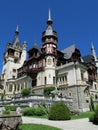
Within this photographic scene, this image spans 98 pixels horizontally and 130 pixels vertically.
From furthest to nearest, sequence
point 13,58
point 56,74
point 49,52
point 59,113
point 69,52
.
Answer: point 13,58 < point 69,52 < point 49,52 < point 56,74 < point 59,113

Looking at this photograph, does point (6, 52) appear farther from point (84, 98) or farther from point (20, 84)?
point (84, 98)

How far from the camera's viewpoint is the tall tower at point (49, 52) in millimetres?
51188

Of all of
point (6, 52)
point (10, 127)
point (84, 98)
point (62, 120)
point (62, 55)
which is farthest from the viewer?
point (6, 52)

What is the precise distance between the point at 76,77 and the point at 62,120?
86.1 feet

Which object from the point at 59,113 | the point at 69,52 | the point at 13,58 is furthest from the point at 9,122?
the point at 13,58

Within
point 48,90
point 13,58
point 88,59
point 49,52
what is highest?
point 13,58

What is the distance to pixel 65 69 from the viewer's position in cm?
5062

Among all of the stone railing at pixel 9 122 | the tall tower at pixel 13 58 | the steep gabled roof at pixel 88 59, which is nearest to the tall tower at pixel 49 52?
the steep gabled roof at pixel 88 59

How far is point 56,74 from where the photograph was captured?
171 ft

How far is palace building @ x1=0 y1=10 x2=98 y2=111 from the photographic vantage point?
152 ft

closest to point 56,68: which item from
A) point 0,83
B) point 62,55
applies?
point 62,55

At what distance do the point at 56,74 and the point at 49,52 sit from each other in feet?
24.5

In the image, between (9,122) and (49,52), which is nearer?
(9,122)

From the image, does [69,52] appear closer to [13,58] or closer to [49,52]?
[49,52]
